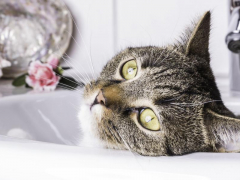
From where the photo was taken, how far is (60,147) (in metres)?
0.36

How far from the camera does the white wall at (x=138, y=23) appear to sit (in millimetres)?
1156

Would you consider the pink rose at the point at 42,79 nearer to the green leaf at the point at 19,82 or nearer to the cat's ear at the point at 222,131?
the green leaf at the point at 19,82

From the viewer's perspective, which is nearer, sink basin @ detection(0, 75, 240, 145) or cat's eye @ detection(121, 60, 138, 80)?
cat's eye @ detection(121, 60, 138, 80)

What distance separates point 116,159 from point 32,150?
101 mm

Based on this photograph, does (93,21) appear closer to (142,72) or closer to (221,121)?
(142,72)

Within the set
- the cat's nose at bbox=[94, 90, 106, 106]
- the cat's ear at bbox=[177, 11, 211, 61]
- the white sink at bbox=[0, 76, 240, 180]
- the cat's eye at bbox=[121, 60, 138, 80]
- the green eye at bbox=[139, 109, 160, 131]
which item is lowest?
the green eye at bbox=[139, 109, 160, 131]

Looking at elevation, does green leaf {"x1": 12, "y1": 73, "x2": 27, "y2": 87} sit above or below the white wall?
below

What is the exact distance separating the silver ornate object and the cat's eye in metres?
0.60

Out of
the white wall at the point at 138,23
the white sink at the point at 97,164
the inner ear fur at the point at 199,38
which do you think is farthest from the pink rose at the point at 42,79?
the white sink at the point at 97,164

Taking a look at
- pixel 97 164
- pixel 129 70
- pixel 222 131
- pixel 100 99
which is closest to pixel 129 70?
pixel 129 70

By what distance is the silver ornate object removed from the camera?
4.10 ft

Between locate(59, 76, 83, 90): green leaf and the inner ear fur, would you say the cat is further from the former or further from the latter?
locate(59, 76, 83, 90): green leaf

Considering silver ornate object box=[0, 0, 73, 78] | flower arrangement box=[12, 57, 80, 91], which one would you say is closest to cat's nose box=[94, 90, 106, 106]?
flower arrangement box=[12, 57, 80, 91]

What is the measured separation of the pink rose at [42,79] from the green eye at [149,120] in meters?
0.48
